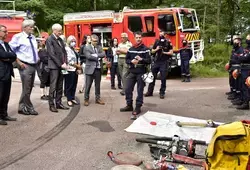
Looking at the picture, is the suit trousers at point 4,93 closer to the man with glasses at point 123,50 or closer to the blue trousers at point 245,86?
the man with glasses at point 123,50

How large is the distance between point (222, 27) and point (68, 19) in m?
9.34

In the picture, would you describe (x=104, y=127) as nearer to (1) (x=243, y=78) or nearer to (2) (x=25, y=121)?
(2) (x=25, y=121)

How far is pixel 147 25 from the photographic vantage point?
1462 centimetres

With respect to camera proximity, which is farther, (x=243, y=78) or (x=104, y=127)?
(x=243, y=78)

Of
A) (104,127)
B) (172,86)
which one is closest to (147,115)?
(104,127)

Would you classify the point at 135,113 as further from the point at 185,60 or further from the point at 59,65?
the point at 185,60

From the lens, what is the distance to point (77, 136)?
6.27 metres

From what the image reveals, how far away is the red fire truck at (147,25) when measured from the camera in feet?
46.3

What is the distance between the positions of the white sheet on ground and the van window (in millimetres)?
7916

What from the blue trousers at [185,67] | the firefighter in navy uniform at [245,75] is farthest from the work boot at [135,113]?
the blue trousers at [185,67]

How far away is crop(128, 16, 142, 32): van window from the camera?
14797 mm

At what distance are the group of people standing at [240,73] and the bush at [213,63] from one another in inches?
263

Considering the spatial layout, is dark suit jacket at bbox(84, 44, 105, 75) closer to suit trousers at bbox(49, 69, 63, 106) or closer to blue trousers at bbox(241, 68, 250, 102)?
suit trousers at bbox(49, 69, 63, 106)

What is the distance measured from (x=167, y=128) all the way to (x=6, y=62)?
10.8ft
